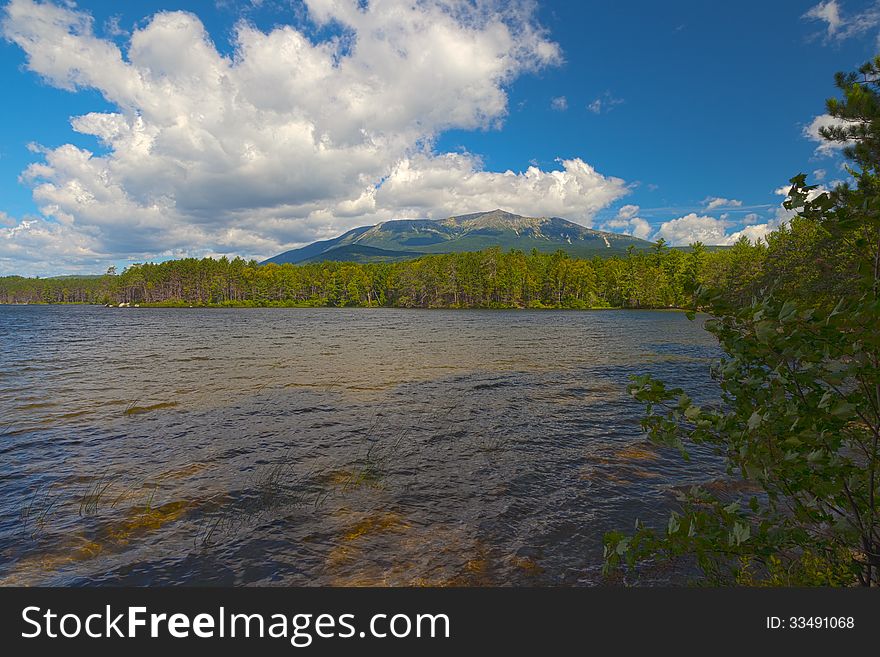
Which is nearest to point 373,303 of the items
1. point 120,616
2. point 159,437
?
point 159,437

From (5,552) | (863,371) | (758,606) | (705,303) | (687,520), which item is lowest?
(5,552)

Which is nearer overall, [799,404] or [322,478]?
[799,404]

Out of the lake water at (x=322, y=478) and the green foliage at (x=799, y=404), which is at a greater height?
the green foliage at (x=799, y=404)

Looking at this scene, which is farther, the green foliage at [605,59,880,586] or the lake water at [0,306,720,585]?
the lake water at [0,306,720,585]

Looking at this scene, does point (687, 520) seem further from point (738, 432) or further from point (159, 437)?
point (159, 437)

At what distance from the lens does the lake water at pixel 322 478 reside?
29.6 feet

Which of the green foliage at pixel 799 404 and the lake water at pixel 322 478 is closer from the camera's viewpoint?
the green foliage at pixel 799 404

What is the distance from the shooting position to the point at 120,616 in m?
4.79

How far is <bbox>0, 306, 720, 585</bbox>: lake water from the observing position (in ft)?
29.6

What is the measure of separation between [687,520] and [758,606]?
1.01 m

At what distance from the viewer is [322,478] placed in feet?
43.3

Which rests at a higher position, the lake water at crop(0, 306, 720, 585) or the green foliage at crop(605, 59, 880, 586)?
the green foliage at crop(605, 59, 880, 586)

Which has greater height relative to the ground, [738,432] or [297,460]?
[738,432]

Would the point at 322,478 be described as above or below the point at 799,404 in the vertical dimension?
below
